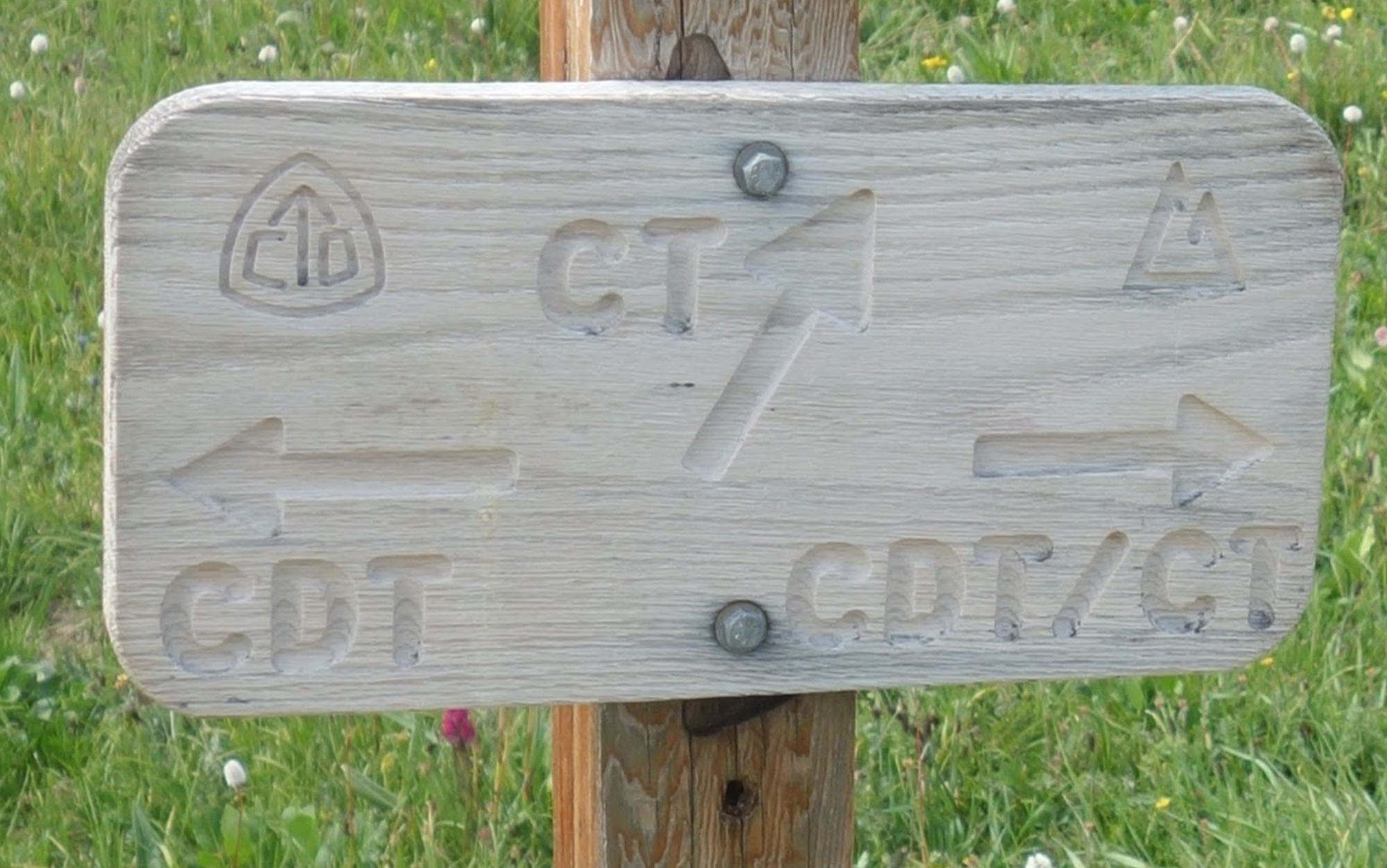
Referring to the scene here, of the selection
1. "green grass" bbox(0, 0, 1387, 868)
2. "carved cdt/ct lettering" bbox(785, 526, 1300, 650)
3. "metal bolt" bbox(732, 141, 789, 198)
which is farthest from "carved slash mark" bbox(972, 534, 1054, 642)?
"green grass" bbox(0, 0, 1387, 868)

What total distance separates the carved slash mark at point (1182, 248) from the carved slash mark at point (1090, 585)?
0.19 meters

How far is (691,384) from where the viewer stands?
1431mm

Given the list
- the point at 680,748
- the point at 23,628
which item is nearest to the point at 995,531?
the point at 680,748

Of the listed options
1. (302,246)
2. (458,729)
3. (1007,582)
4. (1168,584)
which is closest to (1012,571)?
(1007,582)

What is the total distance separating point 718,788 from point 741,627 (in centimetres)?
25

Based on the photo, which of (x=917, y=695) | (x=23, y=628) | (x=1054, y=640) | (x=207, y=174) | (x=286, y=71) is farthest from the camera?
(x=286, y=71)

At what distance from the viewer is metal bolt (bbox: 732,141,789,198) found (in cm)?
142

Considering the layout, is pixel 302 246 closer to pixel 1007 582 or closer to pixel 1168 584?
pixel 1007 582

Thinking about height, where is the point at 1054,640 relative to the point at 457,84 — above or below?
below

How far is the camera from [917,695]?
2.87 meters

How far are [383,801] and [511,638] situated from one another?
4.11 ft

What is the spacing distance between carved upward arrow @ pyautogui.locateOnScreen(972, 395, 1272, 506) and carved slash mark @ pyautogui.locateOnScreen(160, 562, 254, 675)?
1.69ft

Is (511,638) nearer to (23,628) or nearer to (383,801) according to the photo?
(383,801)

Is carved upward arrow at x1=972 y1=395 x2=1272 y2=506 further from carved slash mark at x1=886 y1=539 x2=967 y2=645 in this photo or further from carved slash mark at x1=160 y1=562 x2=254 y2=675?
carved slash mark at x1=160 y1=562 x2=254 y2=675
